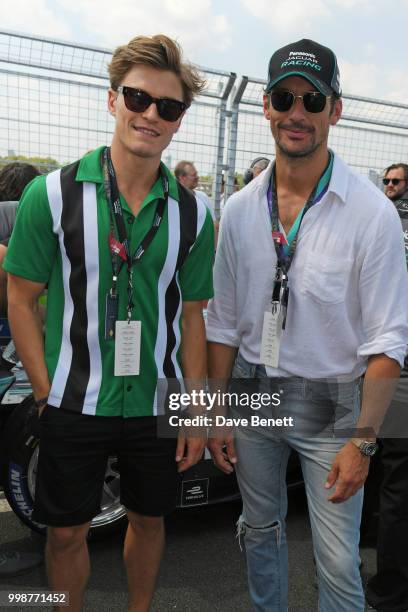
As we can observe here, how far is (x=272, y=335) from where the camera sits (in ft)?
6.42

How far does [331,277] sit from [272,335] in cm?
28

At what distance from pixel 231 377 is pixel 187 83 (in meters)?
1.07

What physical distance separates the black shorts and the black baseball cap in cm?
123

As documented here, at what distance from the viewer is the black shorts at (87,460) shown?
1.92 metres

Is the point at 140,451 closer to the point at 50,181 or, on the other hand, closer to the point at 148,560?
the point at 148,560

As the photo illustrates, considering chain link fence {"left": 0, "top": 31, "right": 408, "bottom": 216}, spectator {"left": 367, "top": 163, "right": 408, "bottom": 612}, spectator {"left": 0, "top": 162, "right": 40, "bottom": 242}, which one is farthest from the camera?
chain link fence {"left": 0, "top": 31, "right": 408, "bottom": 216}

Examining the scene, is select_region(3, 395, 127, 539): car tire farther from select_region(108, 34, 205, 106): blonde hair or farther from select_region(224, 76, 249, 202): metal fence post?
select_region(224, 76, 249, 202): metal fence post

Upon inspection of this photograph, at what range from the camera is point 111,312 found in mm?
1889

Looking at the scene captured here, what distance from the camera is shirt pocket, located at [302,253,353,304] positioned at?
1.82 m

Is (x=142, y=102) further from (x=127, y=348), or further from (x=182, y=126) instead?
(x=182, y=126)

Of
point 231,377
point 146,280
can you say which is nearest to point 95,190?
point 146,280

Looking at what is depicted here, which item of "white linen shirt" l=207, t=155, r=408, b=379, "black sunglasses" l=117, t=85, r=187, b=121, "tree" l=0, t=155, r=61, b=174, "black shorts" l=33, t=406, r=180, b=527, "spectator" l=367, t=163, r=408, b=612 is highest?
"black sunglasses" l=117, t=85, r=187, b=121

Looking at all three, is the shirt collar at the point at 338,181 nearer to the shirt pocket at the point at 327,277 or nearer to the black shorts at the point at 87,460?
the shirt pocket at the point at 327,277

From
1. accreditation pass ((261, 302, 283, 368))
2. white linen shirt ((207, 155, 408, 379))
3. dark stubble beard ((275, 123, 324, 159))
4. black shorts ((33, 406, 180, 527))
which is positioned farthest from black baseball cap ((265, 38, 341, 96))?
black shorts ((33, 406, 180, 527))
